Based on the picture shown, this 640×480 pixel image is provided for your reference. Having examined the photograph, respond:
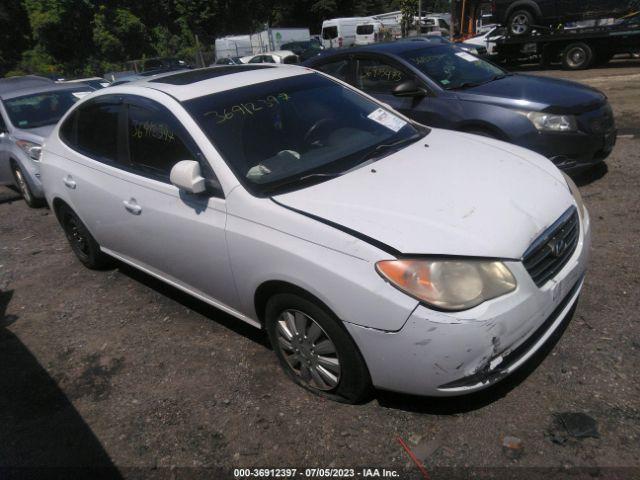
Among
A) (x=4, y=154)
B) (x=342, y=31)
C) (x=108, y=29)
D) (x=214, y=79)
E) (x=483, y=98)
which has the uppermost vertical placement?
(x=214, y=79)

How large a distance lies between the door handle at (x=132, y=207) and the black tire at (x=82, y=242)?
3.49 feet

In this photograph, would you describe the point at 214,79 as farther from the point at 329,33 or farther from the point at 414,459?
the point at 329,33

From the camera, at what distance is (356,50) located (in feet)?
19.2

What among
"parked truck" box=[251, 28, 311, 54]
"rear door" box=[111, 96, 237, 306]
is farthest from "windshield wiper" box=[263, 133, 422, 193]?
"parked truck" box=[251, 28, 311, 54]

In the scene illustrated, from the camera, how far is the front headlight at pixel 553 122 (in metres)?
4.70

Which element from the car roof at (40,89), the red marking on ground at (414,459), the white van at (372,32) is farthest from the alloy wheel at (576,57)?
the white van at (372,32)

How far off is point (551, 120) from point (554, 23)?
1298cm

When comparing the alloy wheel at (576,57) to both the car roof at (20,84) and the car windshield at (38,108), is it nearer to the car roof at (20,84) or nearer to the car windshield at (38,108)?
the car windshield at (38,108)

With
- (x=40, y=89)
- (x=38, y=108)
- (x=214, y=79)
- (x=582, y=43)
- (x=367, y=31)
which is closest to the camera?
(x=214, y=79)

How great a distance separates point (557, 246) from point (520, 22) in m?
16.3

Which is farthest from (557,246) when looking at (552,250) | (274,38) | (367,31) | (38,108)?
(367,31)

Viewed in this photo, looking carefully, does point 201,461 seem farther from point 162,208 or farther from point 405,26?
point 405,26

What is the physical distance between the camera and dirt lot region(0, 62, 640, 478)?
2354 mm

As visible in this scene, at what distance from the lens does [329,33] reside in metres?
35.3
